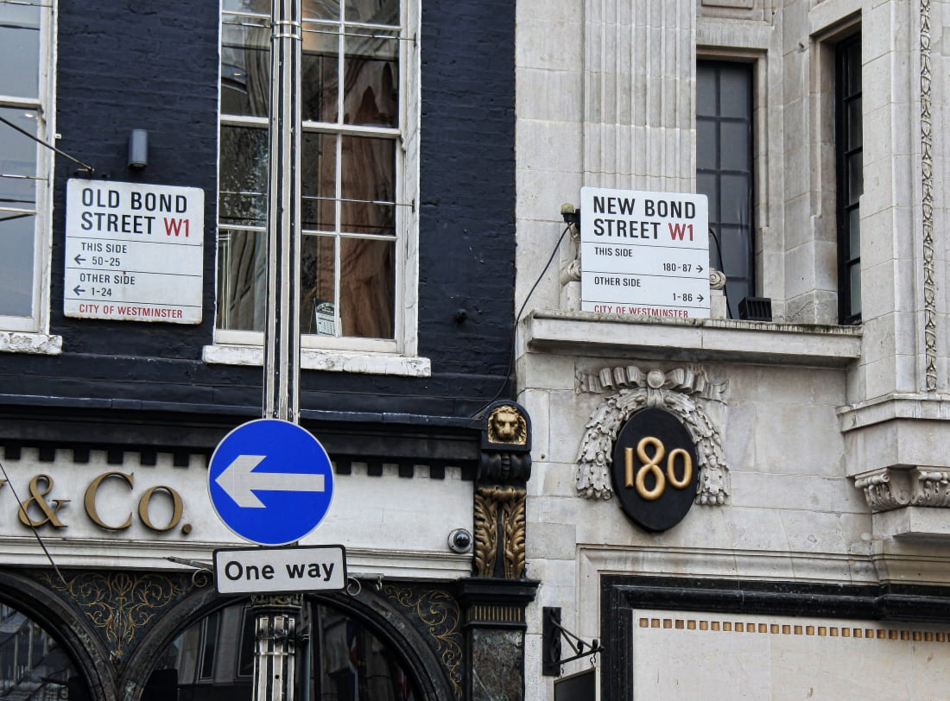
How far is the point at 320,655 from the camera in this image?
592 inches

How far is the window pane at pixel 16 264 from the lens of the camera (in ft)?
49.1

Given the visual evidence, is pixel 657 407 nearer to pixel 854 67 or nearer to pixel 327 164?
pixel 327 164

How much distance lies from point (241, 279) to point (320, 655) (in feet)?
9.37

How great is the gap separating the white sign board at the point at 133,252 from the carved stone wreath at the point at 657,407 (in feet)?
9.93

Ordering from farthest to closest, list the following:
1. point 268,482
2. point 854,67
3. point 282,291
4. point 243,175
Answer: point 854,67 < point 243,175 < point 282,291 < point 268,482

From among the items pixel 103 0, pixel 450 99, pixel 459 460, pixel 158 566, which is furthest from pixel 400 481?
pixel 103 0

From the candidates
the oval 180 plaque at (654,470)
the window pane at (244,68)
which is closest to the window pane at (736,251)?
the oval 180 plaque at (654,470)

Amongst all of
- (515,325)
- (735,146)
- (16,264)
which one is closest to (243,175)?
(16,264)

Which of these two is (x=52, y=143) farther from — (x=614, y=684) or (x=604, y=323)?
(x=614, y=684)

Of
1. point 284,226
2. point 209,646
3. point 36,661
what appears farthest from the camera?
point 209,646

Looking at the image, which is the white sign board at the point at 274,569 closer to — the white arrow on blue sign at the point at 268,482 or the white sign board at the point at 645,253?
the white arrow on blue sign at the point at 268,482

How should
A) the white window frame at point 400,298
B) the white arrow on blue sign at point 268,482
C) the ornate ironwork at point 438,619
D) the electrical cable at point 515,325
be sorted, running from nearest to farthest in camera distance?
1. the white arrow on blue sign at point 268,482
2. the ornate ironwork at point 438,619
3. the white window frame at point 400,298
4. the electrical cable at point 515,325

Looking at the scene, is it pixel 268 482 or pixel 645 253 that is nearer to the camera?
pixel 268 482

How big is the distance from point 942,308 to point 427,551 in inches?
170
